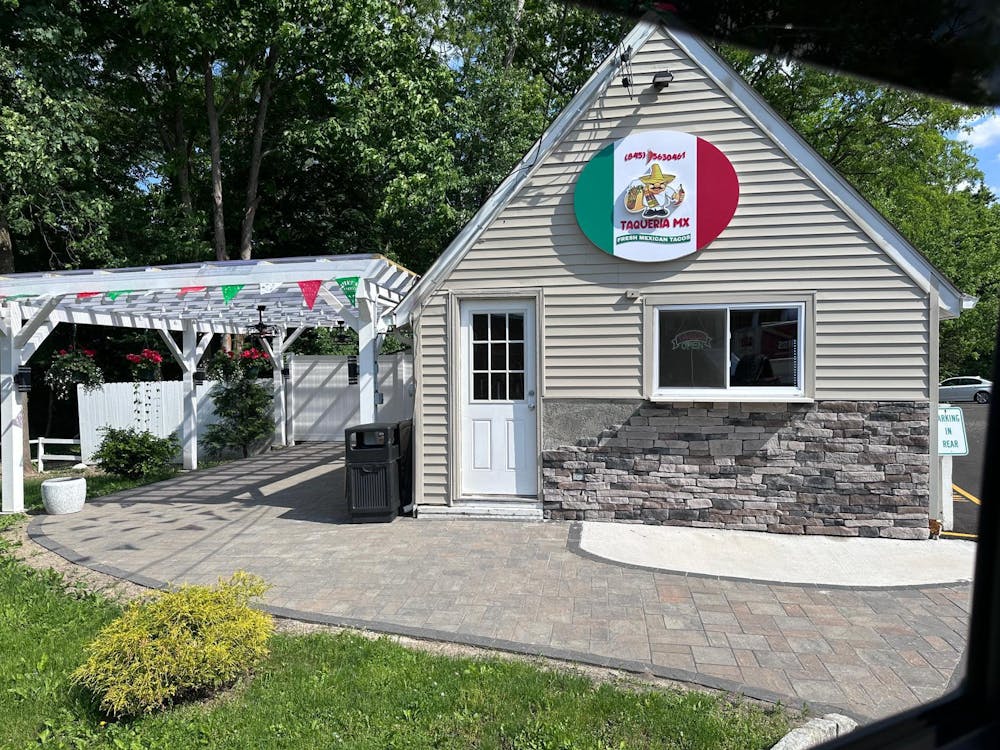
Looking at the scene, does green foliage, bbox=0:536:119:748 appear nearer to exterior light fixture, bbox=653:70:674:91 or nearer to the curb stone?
the curb stone

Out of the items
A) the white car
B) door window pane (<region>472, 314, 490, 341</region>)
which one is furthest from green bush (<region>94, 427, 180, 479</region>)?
the white car

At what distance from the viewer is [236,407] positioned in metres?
12.8

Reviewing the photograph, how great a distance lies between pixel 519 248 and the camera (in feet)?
23.1

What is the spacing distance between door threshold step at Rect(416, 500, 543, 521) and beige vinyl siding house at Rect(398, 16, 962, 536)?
37 mm

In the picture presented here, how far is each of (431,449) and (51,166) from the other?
8958 millimetres

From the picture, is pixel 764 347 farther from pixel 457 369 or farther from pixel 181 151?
pixel 181 151

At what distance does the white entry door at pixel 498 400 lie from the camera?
7121 mm

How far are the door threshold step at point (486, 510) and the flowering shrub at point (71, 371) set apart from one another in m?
9.38

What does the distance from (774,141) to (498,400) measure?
4042 millimetres

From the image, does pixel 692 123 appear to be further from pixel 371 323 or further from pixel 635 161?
pixel 371 323

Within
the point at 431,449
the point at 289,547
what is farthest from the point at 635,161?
the point at 289,547

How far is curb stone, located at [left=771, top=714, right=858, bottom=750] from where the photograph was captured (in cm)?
264

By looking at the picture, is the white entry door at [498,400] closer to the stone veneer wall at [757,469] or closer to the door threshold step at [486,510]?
the door threshold step at [486,510]

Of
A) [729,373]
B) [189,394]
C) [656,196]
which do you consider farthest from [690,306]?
[189,394]
